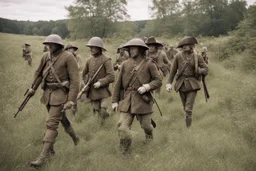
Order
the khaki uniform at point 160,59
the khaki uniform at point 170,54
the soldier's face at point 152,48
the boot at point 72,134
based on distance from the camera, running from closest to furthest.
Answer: the boot at point 72,134
the soldier's face at point 152,48
the khaki uniform at point 160,59
the khaki uniform at point 170,54

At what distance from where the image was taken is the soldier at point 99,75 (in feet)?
25.9

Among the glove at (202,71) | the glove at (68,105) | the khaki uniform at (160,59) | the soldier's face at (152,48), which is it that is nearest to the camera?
the glove at (68,105)

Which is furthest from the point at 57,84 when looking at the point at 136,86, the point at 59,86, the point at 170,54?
the point at 170,54

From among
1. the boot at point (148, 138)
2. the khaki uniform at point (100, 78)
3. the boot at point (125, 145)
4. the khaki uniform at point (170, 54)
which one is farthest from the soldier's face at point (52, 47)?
the khaki uniform at point (170, 54)

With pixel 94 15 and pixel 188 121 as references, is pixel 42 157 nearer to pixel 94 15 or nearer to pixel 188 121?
pixel 188 121

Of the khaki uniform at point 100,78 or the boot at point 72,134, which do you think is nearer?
the boot at point 72,134

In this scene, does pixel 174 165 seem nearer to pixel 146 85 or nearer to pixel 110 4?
pixel 146 85

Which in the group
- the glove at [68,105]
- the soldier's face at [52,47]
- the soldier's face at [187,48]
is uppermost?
the soldier's face at [52,47]

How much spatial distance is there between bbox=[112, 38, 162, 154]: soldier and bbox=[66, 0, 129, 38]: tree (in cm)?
4458

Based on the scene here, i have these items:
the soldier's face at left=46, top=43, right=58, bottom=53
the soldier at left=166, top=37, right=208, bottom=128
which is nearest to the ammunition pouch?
the soldier's face at left=46, top=43, right=58, bottom=53

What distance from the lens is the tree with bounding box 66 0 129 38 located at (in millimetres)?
49469

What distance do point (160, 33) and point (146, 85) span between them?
2124 inches

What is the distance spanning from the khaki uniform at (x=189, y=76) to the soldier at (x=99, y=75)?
5.29ft

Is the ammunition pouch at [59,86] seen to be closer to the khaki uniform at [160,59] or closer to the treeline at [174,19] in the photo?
the khaki uniform at [160,59]
